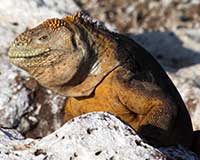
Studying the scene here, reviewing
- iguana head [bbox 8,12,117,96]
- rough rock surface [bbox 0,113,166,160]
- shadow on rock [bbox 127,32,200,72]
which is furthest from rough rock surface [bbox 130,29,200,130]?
rough rock surface [bbox 0,113,166,160]

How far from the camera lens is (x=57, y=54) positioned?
6137mm

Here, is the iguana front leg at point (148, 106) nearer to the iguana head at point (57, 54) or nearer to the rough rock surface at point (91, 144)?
the iguana head at point (57, 54)

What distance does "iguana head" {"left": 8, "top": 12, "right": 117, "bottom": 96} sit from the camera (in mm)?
6145

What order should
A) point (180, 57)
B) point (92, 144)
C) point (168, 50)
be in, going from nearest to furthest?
point (92, 144), point (180, 57), point (168, 50)

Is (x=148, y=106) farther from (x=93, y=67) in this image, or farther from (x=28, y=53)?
(x=28, y=53)

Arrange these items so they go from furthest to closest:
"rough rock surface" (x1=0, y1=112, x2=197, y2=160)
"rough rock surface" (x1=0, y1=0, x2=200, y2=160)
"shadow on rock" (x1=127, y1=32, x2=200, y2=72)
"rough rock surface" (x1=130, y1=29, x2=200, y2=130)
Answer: "shadow on rock" (x1=127, y1=32, x2=200, y2=72), "rough rock surface" (x1=130, y1=29, x2=200, y2=130), "rough rock surface" (x1=0, y1=0, x2=200, y2=160), "rough rock surface" (x1=0, y1=112, x2=197, y2=160)

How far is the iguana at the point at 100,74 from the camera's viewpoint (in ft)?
20.2

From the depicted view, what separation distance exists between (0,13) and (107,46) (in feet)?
12.5

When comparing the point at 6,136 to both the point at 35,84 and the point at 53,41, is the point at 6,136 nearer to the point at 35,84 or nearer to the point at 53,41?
the point at 53,41

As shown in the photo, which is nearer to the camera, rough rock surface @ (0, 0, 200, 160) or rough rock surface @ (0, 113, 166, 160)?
rough rock surface @ (0, 113, 166, 160)

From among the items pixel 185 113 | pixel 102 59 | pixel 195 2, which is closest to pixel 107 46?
pixel 102 59

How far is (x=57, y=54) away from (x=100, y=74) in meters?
0.37

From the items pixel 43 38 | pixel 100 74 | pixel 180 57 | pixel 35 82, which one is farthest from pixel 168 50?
pixel 43 38

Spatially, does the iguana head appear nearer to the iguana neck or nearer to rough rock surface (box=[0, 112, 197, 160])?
the iguana neck
